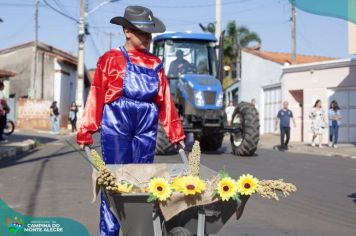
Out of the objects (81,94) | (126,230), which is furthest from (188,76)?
(81,94)

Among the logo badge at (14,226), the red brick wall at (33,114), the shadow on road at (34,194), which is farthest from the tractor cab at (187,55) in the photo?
the red brick wall at (33,114)

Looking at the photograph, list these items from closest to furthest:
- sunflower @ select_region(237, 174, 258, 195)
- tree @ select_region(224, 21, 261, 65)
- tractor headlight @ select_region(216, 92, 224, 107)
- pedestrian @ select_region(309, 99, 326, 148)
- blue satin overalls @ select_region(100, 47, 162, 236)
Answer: sunflower @ select_region(237, 174, 258, 195) → blue satin overalls @ select_region(100, 47, 162, 236) → tractor headlight @ select_region(216, 92, 224, 107) → pedestrian @ select_region(309, 99, 326, 148) → tree @ select_region(224, 21, 261, 65)

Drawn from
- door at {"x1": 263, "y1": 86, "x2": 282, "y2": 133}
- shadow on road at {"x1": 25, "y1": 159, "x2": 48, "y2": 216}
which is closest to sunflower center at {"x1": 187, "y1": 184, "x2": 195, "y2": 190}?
shadow on road at {"x1": 25, "y1": 159, "x2": 48, "y2": 216}

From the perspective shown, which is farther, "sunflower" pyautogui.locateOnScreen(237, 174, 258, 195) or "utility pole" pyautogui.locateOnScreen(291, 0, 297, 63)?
"utility pole" pyautogui.locateOnScreen(291, 0, 297, 63)

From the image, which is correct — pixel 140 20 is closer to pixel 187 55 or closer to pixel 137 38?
pixel 137 38

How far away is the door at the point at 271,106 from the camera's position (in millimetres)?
29856

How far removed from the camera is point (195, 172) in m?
3.77

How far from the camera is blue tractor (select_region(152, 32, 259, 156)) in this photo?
562 inches

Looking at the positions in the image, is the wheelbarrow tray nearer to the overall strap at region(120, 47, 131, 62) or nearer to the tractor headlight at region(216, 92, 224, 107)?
the overall strap at region(120, 47, 131, 62)

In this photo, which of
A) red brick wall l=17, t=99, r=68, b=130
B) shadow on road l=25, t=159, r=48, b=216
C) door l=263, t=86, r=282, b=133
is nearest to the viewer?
shadow on road l=25, t=159, r=48, b=216

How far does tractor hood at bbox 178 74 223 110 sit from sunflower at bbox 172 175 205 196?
35.4 ft

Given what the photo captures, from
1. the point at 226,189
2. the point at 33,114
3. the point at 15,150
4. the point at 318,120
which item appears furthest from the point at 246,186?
the point at 33,114

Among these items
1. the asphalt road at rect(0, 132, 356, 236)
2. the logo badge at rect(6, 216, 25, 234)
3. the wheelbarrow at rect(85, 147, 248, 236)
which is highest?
the wheelbarrow at rect(85, 147, 248, 236)

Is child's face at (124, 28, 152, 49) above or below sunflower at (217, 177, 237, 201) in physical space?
above
